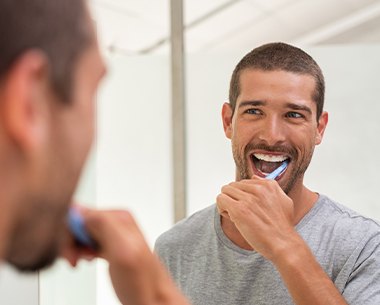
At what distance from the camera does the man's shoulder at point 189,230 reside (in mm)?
1295

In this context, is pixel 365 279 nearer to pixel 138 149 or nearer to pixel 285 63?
pixel 285 63

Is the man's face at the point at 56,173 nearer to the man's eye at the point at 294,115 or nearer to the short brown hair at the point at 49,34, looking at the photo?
the short brown hair at the point at 49,34

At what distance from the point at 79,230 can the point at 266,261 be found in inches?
23.1

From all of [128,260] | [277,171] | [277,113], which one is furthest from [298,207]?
[128,260]

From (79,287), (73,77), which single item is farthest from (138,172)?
(73,77)

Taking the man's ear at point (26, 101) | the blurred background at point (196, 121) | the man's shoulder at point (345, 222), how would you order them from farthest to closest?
1. the blurred background at point (196, 121)
2. the man's shoulder at point (345, 222)
3. the man's ear at point (26, 101)

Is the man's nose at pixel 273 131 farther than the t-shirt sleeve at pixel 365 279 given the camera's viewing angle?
Yes

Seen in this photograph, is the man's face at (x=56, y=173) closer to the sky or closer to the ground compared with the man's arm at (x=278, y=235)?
closer to the sky

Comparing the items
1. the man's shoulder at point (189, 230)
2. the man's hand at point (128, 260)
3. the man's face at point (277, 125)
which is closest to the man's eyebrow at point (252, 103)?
the man's face at point (277, 125)

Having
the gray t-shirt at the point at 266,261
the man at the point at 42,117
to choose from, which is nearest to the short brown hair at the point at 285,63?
the gray t-shirt at the point at 266,261

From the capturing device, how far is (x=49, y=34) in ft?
1.53

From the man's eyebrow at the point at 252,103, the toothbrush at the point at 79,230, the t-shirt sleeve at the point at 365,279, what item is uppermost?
the man's eyebrow at the point at 252,103

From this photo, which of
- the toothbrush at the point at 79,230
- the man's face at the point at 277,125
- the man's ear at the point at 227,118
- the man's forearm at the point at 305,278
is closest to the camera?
the toothbrush at the point at 79,230

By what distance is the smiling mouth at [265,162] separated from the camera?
4.11 feet
